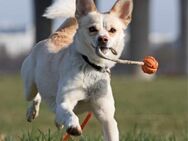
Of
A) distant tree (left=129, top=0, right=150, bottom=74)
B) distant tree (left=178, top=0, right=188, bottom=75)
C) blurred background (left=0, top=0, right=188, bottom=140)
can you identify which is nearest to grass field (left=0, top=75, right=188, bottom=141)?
blurred background (left=0, top=0, right=188, bottom=140)

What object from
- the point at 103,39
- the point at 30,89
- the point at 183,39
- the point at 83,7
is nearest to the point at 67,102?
the point at 103,39

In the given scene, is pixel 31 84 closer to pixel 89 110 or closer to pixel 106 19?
pixel 89 110

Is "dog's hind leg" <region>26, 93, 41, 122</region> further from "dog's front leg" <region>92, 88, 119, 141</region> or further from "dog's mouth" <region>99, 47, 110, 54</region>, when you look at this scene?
"dog's mouth" <region>99, 47, 110, 54</region>

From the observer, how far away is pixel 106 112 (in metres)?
6.55

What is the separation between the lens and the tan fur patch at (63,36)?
7.18 metres

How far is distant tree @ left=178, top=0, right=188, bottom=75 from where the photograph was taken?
58.6 meters

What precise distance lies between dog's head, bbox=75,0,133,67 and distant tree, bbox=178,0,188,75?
52.3 m

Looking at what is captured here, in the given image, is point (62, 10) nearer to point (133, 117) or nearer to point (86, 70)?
point (86, 70)

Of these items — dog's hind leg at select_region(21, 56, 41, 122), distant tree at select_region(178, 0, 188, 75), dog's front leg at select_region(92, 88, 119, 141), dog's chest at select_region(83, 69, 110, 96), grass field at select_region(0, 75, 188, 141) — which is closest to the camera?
dog's chest at select_region(83, 69, 110, 96)

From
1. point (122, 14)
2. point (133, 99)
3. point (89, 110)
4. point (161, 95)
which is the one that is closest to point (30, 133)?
point (89, 110)

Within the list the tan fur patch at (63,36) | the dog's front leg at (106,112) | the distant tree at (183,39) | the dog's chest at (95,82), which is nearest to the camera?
the dog's chest at (95,82)

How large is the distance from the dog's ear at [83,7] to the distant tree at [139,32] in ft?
143

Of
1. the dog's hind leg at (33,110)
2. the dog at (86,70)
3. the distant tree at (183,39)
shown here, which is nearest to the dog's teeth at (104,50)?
the dog at (86,70)

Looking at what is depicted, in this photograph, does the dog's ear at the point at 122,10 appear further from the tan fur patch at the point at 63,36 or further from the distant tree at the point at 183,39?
the distant tree at the point at 183,39
